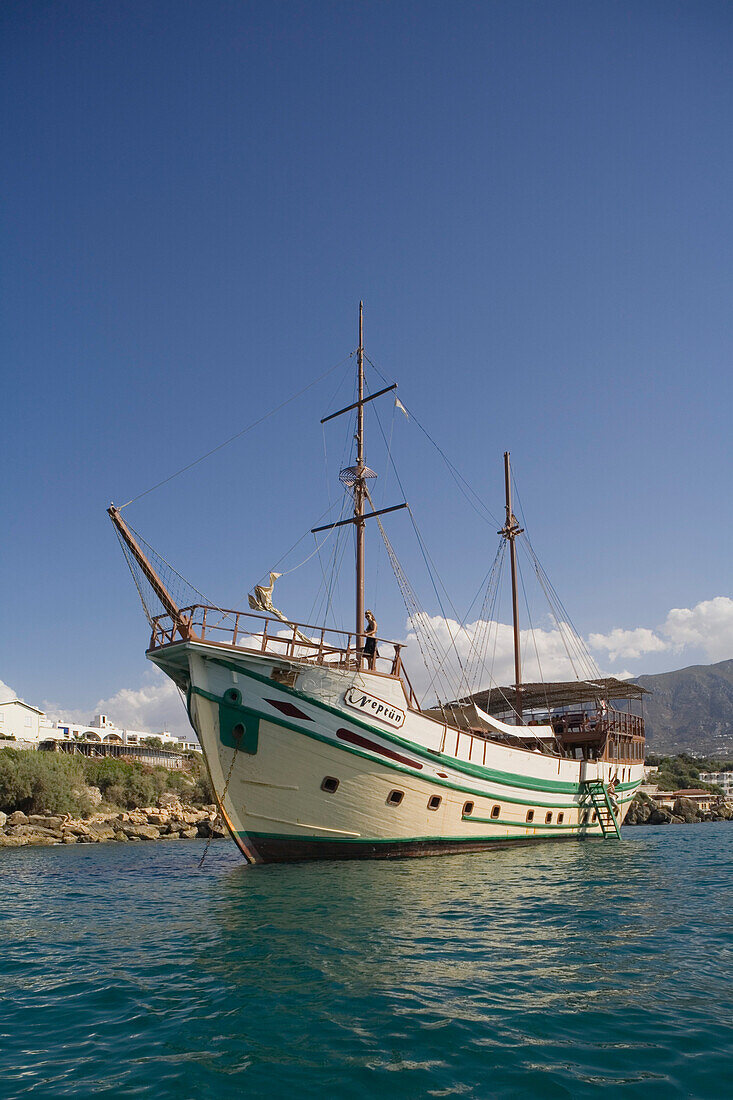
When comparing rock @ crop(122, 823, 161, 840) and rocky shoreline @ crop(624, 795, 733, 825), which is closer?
rock @ crop(122, 823, 161, 840)

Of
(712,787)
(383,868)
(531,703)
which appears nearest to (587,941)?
(383,868)

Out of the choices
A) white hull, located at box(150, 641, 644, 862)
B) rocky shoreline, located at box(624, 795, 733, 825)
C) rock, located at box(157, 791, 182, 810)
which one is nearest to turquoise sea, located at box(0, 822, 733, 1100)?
white hull, located at box(150, 641, 644, 862)

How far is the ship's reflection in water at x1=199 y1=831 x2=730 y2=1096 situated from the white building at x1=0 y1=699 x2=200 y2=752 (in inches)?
2676

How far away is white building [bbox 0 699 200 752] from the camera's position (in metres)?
83.2

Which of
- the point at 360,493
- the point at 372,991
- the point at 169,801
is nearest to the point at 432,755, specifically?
the point at 360,493

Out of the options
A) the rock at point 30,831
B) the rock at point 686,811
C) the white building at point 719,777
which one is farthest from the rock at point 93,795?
the white building at point 719,777

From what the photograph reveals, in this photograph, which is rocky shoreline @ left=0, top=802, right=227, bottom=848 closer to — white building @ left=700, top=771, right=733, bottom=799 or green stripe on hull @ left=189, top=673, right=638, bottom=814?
green stripe on hull @ left=189, top=673, right=638, bottom=814

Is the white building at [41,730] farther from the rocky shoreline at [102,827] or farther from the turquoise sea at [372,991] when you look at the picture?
the turquoise sea at [372,991]

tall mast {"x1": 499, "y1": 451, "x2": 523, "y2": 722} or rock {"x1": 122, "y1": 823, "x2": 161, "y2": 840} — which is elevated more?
tall mast {"x1": 499, "y1": 451, "x2": 523, "y2": 722}

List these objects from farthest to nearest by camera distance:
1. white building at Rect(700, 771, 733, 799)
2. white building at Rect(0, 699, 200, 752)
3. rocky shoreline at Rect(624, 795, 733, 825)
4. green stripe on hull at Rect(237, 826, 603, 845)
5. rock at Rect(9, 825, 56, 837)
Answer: white building at Rect(700, 771, 733, 799)
white building at Rect(0, 699, 200, 752)
rocky shoreline at Rect(624, 795, 733, 825)
rock at Rect(9, 825, 56, 837)
green stripe on hull at Rect(237, 826, 603, 845)

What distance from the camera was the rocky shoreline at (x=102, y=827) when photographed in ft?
111

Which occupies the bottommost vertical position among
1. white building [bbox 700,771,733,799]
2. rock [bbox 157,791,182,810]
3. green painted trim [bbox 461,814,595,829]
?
white building [bbox 700,771,733,799]

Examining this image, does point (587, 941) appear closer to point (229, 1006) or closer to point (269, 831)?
point (229, 1006)

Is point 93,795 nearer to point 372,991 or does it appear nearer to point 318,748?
point 318,748
